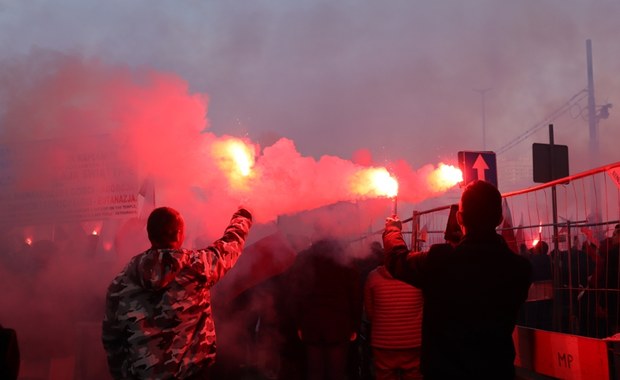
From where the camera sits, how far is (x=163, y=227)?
356cm

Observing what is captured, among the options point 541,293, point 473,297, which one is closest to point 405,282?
point 473,297

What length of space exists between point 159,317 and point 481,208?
199 centimetres

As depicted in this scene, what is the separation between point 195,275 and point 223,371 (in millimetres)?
2988

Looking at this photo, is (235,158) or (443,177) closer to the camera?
(235,158)

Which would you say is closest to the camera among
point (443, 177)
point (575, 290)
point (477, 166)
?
point (575, 290)

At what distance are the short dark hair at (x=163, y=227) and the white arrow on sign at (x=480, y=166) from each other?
407 centimetres

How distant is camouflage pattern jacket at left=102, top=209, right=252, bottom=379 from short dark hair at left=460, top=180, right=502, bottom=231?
1595mm

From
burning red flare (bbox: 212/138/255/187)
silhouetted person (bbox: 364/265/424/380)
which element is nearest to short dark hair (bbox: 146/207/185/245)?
burning red flare (bbox: 212/138/255/187)

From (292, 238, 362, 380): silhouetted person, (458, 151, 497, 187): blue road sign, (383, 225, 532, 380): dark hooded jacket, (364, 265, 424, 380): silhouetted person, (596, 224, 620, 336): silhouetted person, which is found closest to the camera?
(383, 225, 532, 380): dark hooded jacket

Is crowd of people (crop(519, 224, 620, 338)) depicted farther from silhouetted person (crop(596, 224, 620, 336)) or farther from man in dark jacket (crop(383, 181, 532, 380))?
man in dark jacket (crop(383, 181, 532, 380))

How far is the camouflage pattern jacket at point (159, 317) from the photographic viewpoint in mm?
3344

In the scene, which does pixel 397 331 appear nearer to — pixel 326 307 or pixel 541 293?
pixel 326 307

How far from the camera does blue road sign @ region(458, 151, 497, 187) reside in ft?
21.3

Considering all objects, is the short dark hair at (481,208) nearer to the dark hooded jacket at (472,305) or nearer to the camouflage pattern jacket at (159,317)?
the dark hooded jacket at (472,305)
